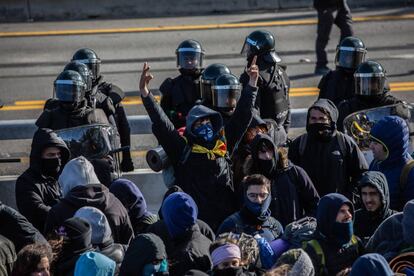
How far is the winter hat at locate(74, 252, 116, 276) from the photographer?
7617 mm

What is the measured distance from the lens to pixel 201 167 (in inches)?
396

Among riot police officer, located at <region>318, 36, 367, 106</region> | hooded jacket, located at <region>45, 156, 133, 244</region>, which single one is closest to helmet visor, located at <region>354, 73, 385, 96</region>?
riot police officer, located at <region>318, 36, 367, 106</region>

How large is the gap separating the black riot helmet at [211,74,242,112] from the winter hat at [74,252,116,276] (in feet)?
11.8

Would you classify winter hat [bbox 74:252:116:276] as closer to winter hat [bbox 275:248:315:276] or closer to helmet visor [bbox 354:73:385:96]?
winter hat [bbox 275:248:315:276]

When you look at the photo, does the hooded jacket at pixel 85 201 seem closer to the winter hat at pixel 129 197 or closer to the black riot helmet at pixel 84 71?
the winter hat at pixel 129 197

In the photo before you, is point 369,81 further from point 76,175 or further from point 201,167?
point 76,175

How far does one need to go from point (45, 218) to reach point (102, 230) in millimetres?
1237

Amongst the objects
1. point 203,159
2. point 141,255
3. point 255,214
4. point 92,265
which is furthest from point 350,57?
point 92,265

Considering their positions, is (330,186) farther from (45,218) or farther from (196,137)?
(45,218)

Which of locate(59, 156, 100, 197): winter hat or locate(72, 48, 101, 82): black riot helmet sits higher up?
locate(72, 48, 101, 82): black riot helmet

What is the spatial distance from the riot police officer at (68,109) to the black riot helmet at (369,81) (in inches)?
100

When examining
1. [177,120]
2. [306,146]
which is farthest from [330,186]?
[177,120]

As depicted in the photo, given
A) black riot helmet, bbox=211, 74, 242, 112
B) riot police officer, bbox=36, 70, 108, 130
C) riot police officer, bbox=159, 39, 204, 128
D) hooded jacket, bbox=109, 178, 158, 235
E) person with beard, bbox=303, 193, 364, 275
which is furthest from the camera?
riot police officer, bbox=159, 39, 204, 128

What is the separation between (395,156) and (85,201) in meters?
2.52
